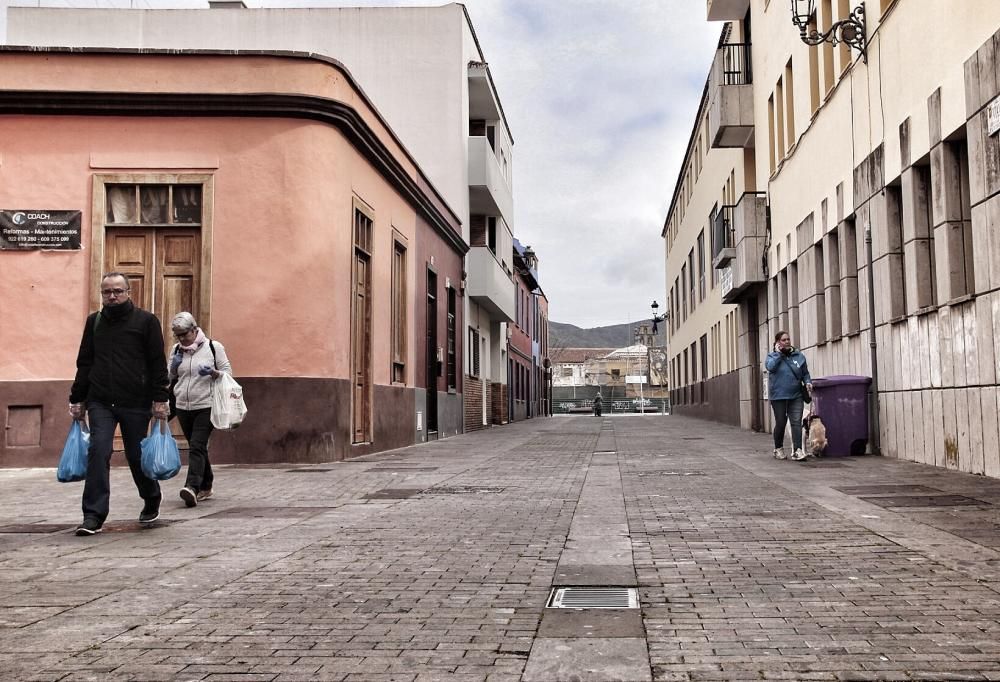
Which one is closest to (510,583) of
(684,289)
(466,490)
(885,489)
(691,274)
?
(466,490)

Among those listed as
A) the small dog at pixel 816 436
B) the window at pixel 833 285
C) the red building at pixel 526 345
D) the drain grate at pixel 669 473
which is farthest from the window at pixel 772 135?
the red building at pixel 526 345

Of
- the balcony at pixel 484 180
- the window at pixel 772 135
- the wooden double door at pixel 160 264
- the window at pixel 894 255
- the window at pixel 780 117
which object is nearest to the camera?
the window at pixel 894 255

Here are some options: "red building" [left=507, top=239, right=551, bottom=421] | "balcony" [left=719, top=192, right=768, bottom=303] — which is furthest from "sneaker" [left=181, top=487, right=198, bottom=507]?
"red building" [left=507, top=239, right=551, bottom=421]

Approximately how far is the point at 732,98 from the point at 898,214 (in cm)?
1171

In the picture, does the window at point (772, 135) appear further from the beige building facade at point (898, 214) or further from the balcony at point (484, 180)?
the balcony at point (484, 180)

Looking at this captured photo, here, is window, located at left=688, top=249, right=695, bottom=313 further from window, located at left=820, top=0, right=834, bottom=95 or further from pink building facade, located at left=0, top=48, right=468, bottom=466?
pink building facade, located at left=0, top=48, right=468, bottom=466

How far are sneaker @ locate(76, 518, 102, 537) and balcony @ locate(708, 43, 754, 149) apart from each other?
65.5 ft

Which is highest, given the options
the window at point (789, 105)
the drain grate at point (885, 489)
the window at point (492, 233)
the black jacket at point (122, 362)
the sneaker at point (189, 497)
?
the window at point (789, 105)

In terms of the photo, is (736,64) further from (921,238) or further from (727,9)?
(921,238)

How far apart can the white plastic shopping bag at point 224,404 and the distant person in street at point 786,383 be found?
762 centimetres

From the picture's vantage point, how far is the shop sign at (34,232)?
1305cm

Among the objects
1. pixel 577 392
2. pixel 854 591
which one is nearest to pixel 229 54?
pixel 854 591

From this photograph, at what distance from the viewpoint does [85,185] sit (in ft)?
43.4

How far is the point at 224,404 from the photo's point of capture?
8.70 meters
